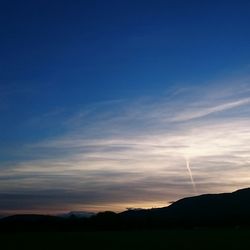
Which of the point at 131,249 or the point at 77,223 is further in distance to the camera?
the point at 77,223

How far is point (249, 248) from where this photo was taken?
48688 millimetres

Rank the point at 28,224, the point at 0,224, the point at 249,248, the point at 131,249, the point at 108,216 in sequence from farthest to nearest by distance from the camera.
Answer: the point at 108,216 → the point at 28,224 → the point at 0,224 → the point at 131,249 → the point at 249,248

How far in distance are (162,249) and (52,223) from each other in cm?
11138

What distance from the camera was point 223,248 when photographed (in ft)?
168

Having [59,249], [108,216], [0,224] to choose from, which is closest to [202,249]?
[59,249]

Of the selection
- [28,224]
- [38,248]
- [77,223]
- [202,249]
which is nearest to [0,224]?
[28,224]

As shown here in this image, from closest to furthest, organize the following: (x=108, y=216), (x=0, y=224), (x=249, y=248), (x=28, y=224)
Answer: (x=249, y=248) → (x=0, y=224) → (x=28, y=224) → (x=108, y=216)

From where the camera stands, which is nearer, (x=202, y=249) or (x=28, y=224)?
(x=202, y=249)

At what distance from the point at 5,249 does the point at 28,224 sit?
10665cm

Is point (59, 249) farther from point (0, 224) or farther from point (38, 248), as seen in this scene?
point (0, 224)

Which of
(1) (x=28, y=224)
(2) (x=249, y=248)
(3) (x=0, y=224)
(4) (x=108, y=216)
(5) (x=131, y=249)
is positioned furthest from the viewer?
(4) (x=108, y=216)

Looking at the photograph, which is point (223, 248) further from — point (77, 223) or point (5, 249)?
point (77, 223)

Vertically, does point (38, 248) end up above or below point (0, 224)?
below

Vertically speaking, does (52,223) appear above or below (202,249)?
above
